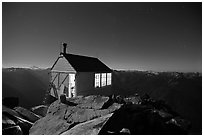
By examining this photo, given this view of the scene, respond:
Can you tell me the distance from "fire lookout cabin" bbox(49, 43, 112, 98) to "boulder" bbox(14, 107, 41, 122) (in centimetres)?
91

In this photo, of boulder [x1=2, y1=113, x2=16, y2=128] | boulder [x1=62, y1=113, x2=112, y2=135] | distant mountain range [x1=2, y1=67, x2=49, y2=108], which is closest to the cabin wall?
distant mountain range [x1=2, y1=67, x2=49, y2=108]

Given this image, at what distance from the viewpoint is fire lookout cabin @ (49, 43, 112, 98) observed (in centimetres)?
594

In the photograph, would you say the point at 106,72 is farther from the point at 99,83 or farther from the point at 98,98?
the point at 98,98

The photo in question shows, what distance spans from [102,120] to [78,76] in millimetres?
2337

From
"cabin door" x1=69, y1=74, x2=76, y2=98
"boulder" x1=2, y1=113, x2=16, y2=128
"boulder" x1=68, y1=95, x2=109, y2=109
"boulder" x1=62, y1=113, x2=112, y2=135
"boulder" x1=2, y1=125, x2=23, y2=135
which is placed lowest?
"boulder" x1=2, y1=125, x2=23, y2=135

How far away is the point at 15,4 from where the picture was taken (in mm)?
4934

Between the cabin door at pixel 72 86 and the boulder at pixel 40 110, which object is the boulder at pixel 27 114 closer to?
the boulder at pixel 40 110

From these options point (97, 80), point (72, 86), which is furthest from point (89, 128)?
point (97, 80)

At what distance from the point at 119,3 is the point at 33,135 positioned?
14.0ft

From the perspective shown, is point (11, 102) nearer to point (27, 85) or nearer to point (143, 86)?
point (27, 85)

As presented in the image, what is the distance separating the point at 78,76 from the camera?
233 inches

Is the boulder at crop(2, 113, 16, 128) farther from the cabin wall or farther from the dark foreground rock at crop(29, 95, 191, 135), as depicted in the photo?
the cabin wall

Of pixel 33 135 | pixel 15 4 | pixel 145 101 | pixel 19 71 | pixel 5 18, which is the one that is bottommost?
pixel 33 135

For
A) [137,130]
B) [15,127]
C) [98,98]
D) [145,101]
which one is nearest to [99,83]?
[98,98]
